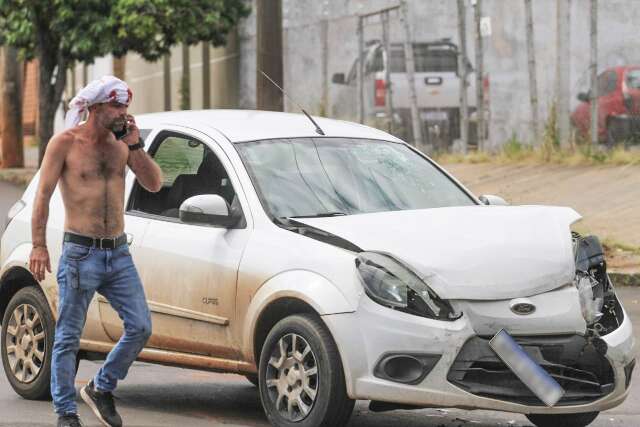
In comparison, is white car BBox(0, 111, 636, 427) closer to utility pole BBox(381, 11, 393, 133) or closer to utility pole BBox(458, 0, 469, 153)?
utility pole BBox(458, 0, 469, 153)

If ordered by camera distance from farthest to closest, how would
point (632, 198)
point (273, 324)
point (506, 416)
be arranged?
point (632, 198)
point (506, 416)
point (273, 324)

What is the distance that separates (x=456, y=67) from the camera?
1027 inches

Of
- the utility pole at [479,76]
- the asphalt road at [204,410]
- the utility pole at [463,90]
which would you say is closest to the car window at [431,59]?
the utility pole at [463,90]

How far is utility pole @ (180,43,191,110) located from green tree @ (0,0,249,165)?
461 cm

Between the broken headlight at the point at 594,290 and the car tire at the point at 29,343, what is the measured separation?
2.96 meters

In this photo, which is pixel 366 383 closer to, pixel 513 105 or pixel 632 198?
pixel 632 198

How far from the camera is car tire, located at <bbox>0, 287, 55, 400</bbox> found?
9000 millimetres

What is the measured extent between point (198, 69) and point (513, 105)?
39.1ft

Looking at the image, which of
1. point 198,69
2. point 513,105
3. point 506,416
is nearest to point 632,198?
point 513,105

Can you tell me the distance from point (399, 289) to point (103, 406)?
163 cm

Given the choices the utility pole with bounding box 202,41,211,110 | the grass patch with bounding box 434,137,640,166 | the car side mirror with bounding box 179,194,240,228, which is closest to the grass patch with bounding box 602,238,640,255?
the grass patch with bounding box 434,137,640,166

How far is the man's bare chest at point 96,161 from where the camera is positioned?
25.2 feet

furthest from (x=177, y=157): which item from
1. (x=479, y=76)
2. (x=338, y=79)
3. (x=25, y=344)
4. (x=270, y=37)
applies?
(x=338, y=79)

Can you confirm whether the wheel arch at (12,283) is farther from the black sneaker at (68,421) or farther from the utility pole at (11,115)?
the utility pole at (11,115)
